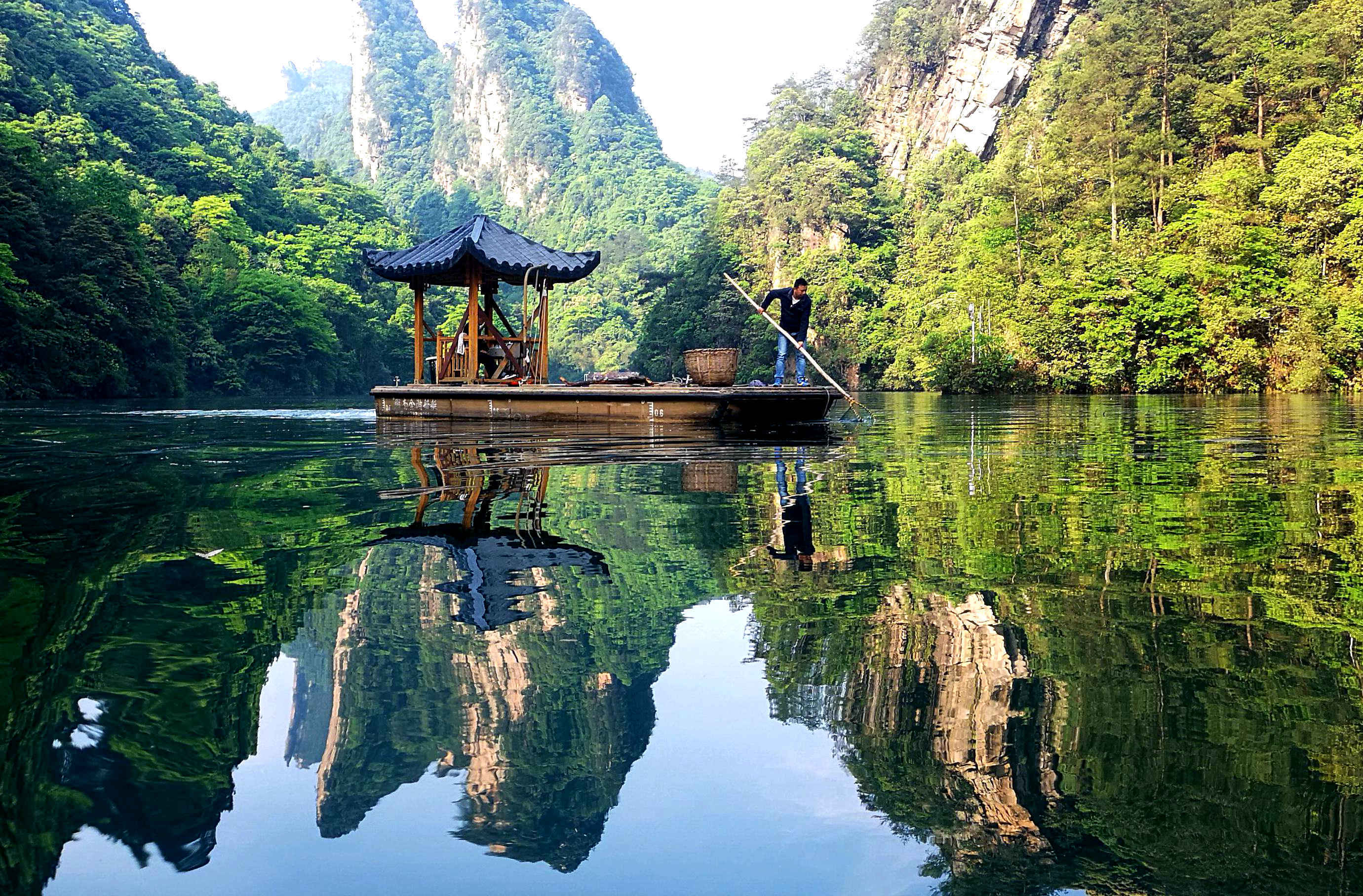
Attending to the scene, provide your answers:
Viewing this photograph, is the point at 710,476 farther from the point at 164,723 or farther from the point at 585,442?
the point at 164,723

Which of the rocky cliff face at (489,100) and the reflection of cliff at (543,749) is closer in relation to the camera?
the reflection of cliff at (543,749)

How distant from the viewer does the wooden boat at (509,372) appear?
1351cm

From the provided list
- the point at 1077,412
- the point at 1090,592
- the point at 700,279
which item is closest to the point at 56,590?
the point at 1090,592

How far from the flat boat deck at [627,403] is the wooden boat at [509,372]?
14mm

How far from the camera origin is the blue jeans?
14633 millimetres

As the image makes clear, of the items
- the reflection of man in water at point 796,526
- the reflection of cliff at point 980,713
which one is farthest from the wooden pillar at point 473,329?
the reflection of cliff at point 980,713

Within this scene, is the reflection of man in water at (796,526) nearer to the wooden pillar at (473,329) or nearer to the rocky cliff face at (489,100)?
the wooden pillar at (473,329)

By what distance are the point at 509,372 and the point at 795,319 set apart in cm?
473

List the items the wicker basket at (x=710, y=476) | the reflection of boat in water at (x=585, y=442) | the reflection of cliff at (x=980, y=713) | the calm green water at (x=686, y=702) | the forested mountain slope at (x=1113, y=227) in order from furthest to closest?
the forested mountain slope at (x=1113, y=227)
the reflection of boat in water at (x=585, y=442)
the wicker basket at (x=710, y=476)
the reflection of cliff at (x=980, y=713)
the calm green water at (x=686, y=702)

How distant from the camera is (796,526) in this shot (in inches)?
192

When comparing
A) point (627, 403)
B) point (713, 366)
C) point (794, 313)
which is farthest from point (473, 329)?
point (794, 313)

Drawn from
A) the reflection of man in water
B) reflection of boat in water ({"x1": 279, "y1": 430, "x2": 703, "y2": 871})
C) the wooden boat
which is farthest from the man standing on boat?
reflection of boat in water ({"x1": 279, "y1": 430, "x2": 703, "y2": 871})

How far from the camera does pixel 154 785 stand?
1890 mm

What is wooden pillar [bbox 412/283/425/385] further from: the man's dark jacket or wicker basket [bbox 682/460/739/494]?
wicker basket [bbox 682/460/739/494]
